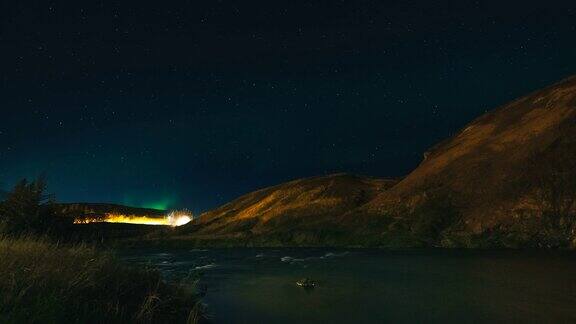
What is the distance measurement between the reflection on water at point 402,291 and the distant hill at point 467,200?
55.7 ft

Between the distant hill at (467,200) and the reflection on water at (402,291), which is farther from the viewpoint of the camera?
the distant hill at (467,200)

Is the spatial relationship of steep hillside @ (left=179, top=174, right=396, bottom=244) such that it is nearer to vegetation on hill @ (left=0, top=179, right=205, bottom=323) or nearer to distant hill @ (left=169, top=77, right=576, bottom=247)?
distant hill @ (left=169, top=77, right=576, bottom=247)

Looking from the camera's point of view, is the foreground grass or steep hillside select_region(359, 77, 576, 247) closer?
the foreground grass

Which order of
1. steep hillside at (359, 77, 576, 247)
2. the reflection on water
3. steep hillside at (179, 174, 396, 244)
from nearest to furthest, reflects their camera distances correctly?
the reflection on water
steep hillside at (359, 77, 576, 247)
steep hillside at (179, 174, 396, 244)

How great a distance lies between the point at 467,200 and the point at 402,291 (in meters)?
50.1

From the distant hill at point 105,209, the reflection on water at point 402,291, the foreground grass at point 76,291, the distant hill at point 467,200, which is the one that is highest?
the distant hill at point 105,209

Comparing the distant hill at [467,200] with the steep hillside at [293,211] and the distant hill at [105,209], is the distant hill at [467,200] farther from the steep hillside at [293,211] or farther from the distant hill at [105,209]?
the distant hill at [105,209]

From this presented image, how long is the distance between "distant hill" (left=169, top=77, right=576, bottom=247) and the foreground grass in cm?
5179

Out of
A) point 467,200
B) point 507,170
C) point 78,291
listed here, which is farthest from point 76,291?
point 507,170

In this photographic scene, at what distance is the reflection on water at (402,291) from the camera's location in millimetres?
21078

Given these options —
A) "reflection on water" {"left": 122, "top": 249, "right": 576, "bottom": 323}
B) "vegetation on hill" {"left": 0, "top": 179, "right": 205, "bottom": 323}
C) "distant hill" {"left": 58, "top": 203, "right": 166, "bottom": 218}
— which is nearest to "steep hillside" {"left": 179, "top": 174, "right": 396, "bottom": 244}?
"reflection on water" {"left": 122, "top": 249, "right": 576, "bottom": 323}

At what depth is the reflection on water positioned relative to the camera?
21.1m

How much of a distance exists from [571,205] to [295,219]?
49.6 m

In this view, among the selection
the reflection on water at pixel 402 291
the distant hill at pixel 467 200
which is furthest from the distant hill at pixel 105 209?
the reflection on water at pixel 402 291
